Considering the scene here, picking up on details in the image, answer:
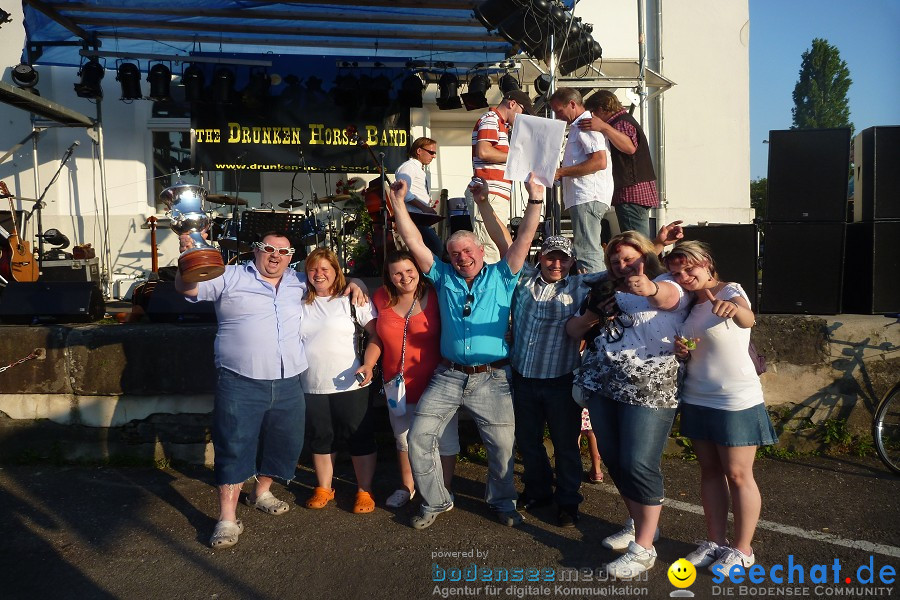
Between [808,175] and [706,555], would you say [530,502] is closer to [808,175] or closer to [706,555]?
[706,555]

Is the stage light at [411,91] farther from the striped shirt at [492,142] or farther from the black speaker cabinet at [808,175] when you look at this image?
the black speaker cabinet at [808,175]

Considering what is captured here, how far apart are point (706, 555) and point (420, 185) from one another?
4.20 metres

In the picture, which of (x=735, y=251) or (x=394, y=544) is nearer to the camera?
(x=394, y=544)

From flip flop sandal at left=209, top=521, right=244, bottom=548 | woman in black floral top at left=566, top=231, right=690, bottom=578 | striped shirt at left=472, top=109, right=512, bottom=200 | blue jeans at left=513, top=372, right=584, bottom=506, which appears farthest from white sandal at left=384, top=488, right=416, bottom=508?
striped shirt at left=472, top=109, right=512, bottom=200

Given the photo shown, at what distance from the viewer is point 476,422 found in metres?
4.10

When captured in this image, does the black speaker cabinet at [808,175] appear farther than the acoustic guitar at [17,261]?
No

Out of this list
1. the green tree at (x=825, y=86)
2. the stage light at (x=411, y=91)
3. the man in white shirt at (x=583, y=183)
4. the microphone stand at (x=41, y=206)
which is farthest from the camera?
the green tree at (x=825, y=86)

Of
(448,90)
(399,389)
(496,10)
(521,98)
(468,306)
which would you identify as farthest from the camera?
(448,90)

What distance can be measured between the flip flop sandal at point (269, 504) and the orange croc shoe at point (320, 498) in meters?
0.15

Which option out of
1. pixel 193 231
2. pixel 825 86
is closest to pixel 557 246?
pixel 193 231

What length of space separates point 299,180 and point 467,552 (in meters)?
8.63

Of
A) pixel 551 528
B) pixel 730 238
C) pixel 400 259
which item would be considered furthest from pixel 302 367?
pixel 730 238

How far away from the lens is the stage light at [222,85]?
32.8 ft

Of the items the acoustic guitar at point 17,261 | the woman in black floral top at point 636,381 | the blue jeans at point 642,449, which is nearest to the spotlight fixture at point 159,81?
the acoustic guitar at point 17,261
